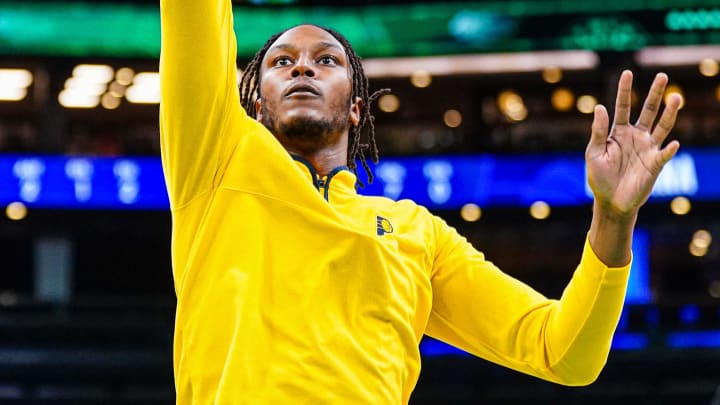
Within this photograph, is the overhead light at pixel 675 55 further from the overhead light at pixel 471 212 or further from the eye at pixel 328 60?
the eye at pixel 328 60

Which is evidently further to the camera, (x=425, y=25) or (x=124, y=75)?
(x=124, y=75)

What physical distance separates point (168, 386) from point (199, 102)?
1190 cm

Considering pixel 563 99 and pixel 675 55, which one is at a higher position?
pixel 675 55

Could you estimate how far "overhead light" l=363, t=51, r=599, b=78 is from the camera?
18.4 meters

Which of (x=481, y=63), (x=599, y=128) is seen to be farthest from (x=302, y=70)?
(x=481, y=63)

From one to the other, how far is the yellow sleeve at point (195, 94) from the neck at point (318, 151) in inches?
11.1

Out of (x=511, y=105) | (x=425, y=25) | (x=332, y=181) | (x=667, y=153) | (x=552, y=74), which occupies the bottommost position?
(x=511, y=105)

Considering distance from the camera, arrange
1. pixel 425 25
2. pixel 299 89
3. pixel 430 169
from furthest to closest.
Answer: pixel 430 169 → pixel 425 25 → pixel 299 89

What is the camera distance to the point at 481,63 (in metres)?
18.8

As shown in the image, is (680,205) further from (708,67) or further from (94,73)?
(94,73)

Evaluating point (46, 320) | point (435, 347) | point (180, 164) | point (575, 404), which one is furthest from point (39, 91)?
point (180, 164)

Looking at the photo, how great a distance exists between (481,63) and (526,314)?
53.7 ft

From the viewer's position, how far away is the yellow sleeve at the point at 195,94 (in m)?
2.31

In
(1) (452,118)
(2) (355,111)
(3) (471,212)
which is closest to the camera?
(2) (355,111)
